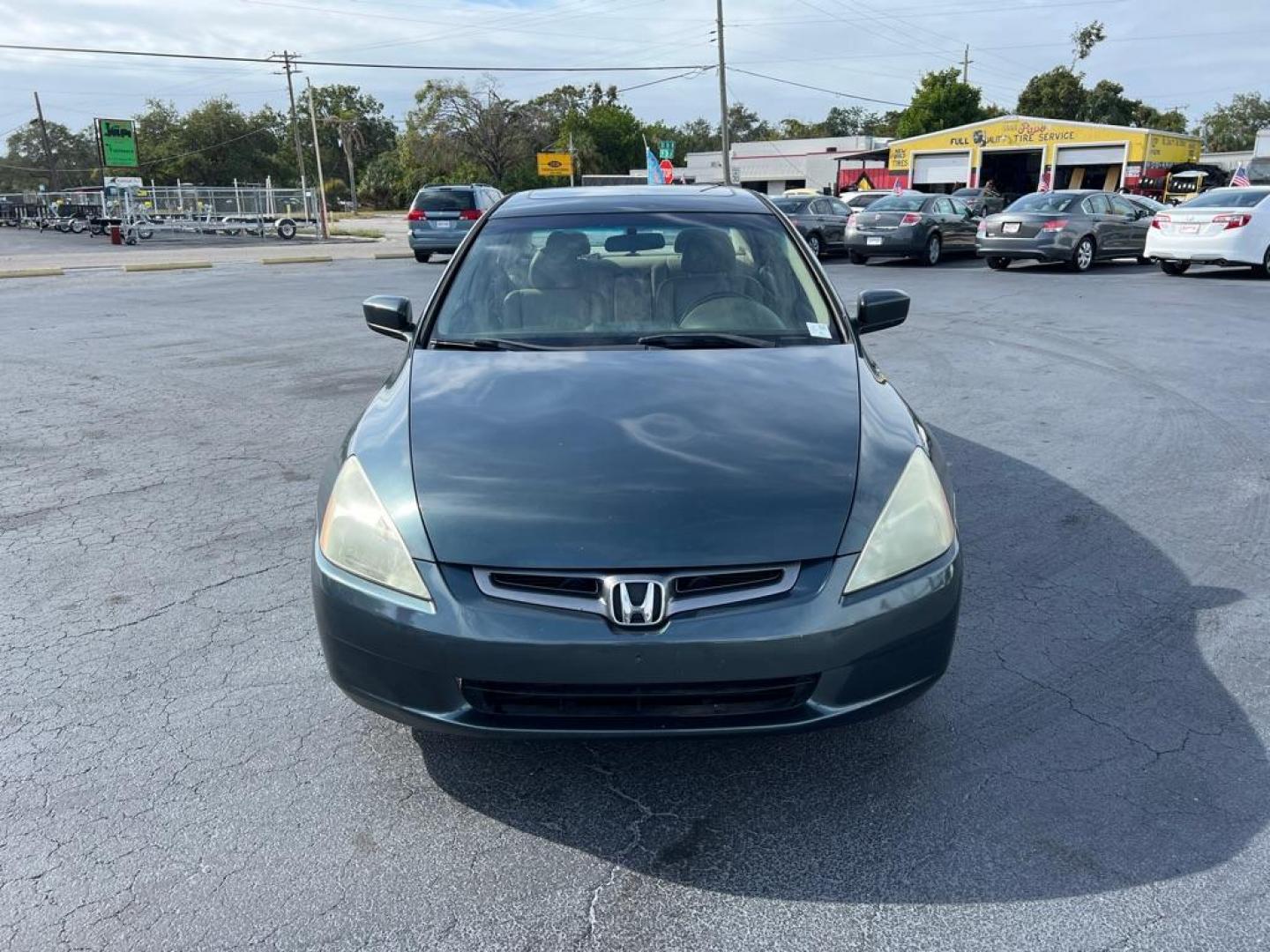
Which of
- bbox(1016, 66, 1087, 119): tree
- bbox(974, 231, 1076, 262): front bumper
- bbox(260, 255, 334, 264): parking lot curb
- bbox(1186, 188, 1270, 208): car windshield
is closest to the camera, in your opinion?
bbox(1186, 188, 1270, 208): car windshield

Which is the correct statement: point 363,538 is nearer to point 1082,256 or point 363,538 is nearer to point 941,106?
point 1082,256

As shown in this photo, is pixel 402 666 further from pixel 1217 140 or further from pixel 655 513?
pixel 1217 140

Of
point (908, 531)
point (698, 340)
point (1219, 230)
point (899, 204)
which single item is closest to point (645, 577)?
point (908, 531)

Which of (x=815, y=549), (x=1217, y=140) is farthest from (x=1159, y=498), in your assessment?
(x=1217, y=140)

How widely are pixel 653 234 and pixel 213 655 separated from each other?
2.38 metres

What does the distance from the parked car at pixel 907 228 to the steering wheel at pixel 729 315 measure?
55.2 ft

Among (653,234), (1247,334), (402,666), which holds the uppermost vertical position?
(653,234)

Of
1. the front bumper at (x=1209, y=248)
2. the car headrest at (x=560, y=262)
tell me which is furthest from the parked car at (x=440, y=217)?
the car headrest at (x=560, y=262)

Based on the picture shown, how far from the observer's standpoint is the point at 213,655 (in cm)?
347

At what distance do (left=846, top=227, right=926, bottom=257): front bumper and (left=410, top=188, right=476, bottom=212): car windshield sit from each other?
8813mm

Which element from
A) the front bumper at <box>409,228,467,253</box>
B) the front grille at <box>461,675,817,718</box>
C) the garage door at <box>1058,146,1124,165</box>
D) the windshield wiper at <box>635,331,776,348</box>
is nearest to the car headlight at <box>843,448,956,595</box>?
the front grille at <box>461,675,817,718</box>

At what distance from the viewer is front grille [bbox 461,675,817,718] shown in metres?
2.32

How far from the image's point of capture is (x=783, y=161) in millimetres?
71938

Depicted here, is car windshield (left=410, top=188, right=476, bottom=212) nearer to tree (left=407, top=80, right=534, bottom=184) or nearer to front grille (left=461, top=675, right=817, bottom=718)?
front grille (left=461, top=675, right=817, bottom=718)
